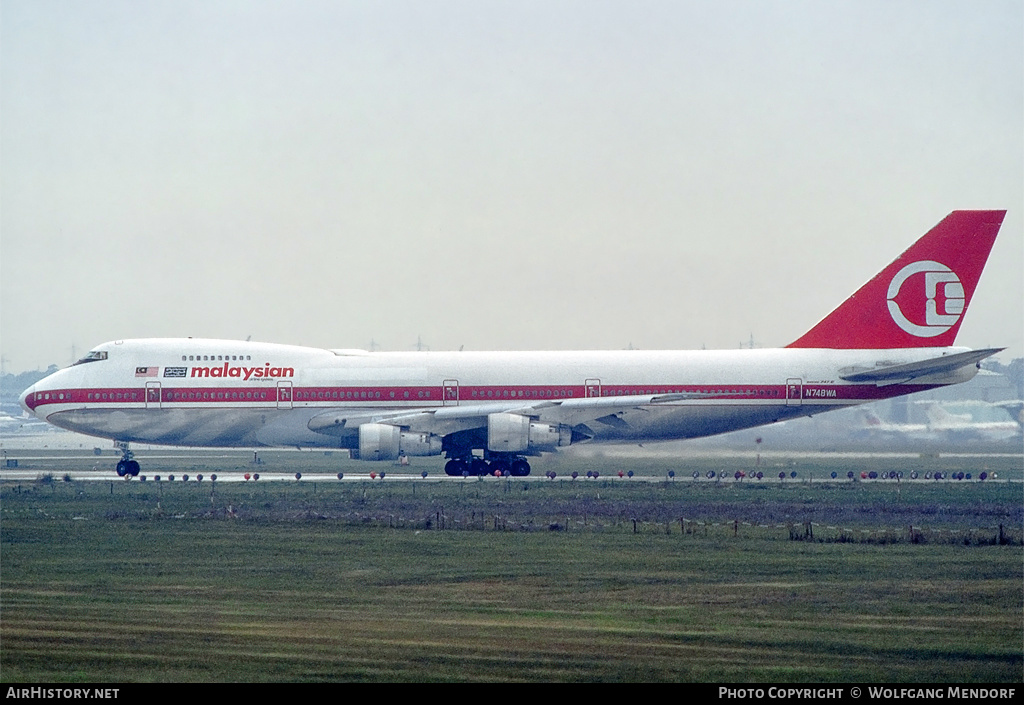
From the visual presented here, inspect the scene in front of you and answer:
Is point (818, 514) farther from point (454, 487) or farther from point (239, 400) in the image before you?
point (239, 400)

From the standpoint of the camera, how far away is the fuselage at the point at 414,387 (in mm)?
47156

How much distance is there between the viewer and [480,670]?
1429 cm

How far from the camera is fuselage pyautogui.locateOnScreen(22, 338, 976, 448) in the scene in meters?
47.2

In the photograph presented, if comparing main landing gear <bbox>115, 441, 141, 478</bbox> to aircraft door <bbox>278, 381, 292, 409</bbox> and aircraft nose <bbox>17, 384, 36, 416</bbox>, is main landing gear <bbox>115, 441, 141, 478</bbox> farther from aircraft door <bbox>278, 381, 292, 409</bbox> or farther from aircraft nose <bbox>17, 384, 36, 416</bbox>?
aircraft door <bbox>278, 381, 292, 409</bbox>

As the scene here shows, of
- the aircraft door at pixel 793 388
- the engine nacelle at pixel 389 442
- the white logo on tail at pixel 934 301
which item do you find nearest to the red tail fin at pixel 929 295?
the white logo on tail at pixel 934 301

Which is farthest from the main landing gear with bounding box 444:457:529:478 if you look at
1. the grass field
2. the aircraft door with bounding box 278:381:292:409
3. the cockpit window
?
the cockpit window

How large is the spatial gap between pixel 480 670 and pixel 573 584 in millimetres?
6681

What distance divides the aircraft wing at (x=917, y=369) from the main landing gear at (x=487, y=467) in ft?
43.1

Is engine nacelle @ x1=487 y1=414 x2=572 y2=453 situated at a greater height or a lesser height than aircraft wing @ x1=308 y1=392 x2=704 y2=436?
lesser

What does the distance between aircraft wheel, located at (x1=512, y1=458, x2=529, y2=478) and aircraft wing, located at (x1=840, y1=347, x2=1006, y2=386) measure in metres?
12.9

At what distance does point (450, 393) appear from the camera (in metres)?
47.6
